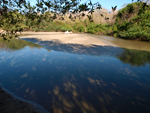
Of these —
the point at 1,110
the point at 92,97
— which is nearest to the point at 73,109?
the point at 92,97

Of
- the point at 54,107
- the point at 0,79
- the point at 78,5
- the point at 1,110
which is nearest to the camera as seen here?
the point at 1,110

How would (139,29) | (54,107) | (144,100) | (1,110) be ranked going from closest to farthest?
(1,110), (54,107), (144,100), (139,29)

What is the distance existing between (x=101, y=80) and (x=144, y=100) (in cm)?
170

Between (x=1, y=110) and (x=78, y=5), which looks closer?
(x=1, y=110)

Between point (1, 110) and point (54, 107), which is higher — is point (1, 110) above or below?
above

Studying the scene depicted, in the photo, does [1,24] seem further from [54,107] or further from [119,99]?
[119,99]

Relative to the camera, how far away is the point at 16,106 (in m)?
2.85

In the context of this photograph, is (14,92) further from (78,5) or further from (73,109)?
(78,5)

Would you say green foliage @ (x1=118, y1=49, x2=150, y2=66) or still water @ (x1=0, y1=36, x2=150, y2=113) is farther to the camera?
Answer: green foliage @ (x1=118, y1=49, x2=150, y2=66)

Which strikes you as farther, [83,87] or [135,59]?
[135,59]

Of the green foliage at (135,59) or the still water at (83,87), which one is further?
the green foliage at (135,59)

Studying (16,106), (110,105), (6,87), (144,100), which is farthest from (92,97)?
(6,87)

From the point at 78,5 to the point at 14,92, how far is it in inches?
149

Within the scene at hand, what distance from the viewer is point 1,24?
4.24 metres
